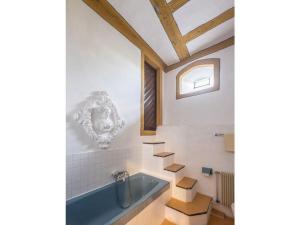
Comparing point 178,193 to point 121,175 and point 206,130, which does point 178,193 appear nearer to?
point 121,175

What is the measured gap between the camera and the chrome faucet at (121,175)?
1.93 meters

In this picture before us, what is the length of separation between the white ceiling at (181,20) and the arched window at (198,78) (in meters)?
0.35

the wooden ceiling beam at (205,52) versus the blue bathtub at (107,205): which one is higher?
the wooden ceiling beam at (205,52)

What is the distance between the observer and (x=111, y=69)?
79.2 inches

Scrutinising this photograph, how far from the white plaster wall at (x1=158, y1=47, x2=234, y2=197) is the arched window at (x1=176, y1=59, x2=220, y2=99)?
0.31ft

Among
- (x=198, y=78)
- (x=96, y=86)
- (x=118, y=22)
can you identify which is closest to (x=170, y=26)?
(x=118, y=22)

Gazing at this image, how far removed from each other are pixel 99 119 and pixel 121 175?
0.92 metres

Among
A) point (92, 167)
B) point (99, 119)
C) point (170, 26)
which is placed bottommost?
point (92, 167)

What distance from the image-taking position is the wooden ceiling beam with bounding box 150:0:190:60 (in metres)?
1.82

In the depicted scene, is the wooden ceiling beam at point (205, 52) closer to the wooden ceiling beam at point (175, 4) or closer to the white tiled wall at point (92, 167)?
the wooden ceiling beam at point (175, 4)

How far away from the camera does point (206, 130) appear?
91.2 inches

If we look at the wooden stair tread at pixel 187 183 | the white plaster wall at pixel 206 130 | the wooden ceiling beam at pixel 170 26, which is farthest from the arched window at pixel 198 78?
the wooden stair tread at pixel 187 183

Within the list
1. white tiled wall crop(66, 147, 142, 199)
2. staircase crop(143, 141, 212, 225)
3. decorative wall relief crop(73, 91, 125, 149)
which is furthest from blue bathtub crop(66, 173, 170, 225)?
decorative wall relief crop(73, 91, 125, 149)
